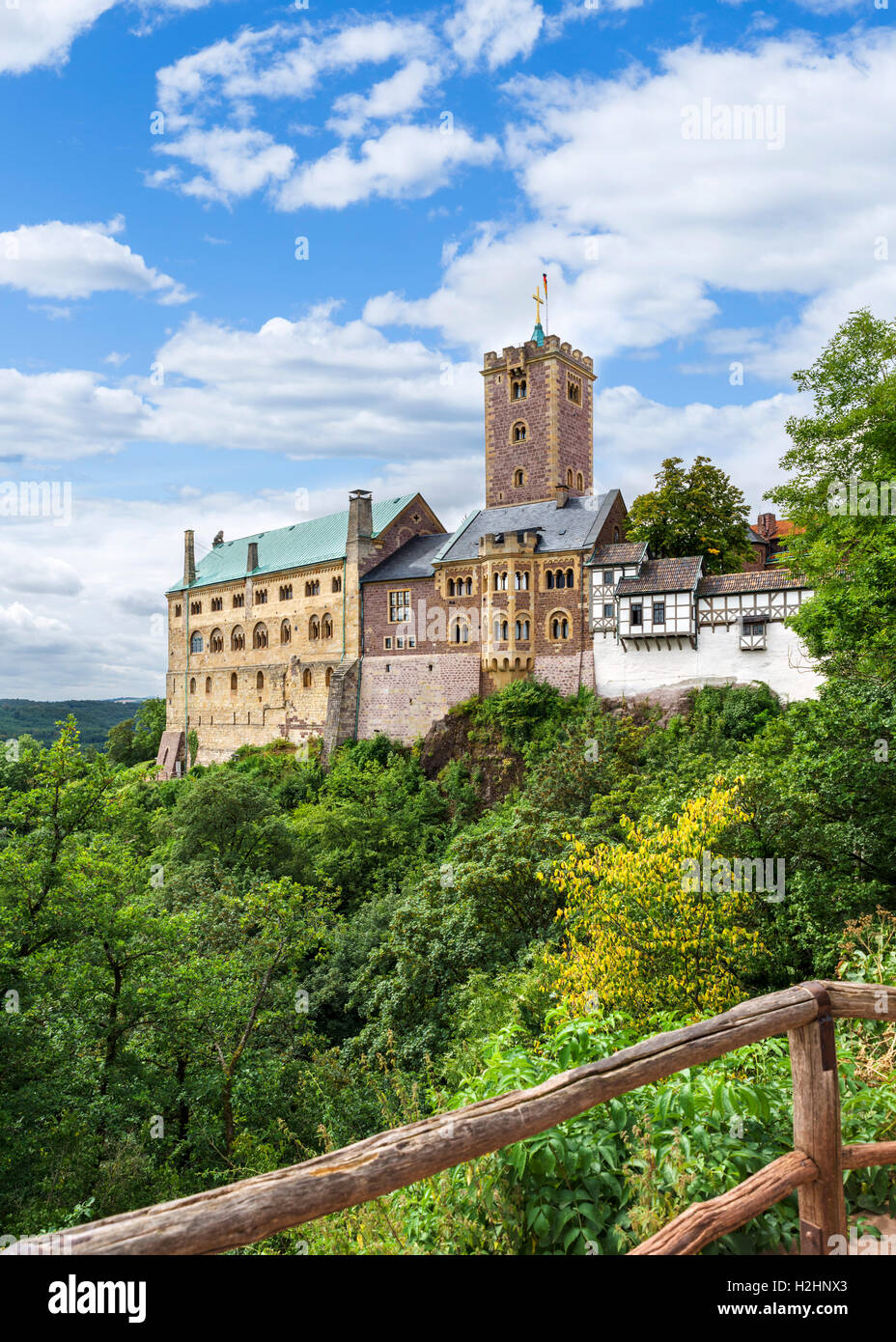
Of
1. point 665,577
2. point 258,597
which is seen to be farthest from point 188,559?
point 665,577

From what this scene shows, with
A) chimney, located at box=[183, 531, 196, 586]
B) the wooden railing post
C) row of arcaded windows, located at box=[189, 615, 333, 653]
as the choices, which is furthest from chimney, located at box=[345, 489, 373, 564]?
the wooden railing post

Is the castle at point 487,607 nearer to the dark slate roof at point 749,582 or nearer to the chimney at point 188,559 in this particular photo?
the dark slate roof at point 749,582

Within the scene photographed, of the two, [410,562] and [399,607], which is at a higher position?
[410,562]

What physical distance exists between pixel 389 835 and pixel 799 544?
18610 millimetres

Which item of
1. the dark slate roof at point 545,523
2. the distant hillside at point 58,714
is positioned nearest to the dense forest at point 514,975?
the dark slate roof at point 545,523

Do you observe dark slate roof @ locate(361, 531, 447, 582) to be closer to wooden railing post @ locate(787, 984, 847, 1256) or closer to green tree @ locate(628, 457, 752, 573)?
green tree @ locate(628, 457, 752, 573)

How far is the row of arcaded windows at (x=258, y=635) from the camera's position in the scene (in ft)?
153

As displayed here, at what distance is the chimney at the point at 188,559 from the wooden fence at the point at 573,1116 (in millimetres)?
58125

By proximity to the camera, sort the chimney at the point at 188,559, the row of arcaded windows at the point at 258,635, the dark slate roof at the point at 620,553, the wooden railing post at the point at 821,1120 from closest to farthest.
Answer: the wooden railing post at the point at 821,1120
the dark slate roof at the point at 620,553
the row of arcaded windows at the point at 258,635
the chimney at the point at 188,559

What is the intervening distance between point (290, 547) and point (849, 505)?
116 feet

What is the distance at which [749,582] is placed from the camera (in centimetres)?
3241

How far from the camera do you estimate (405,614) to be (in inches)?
1688

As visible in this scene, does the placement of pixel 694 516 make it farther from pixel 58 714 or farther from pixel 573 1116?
pixel 58 714
